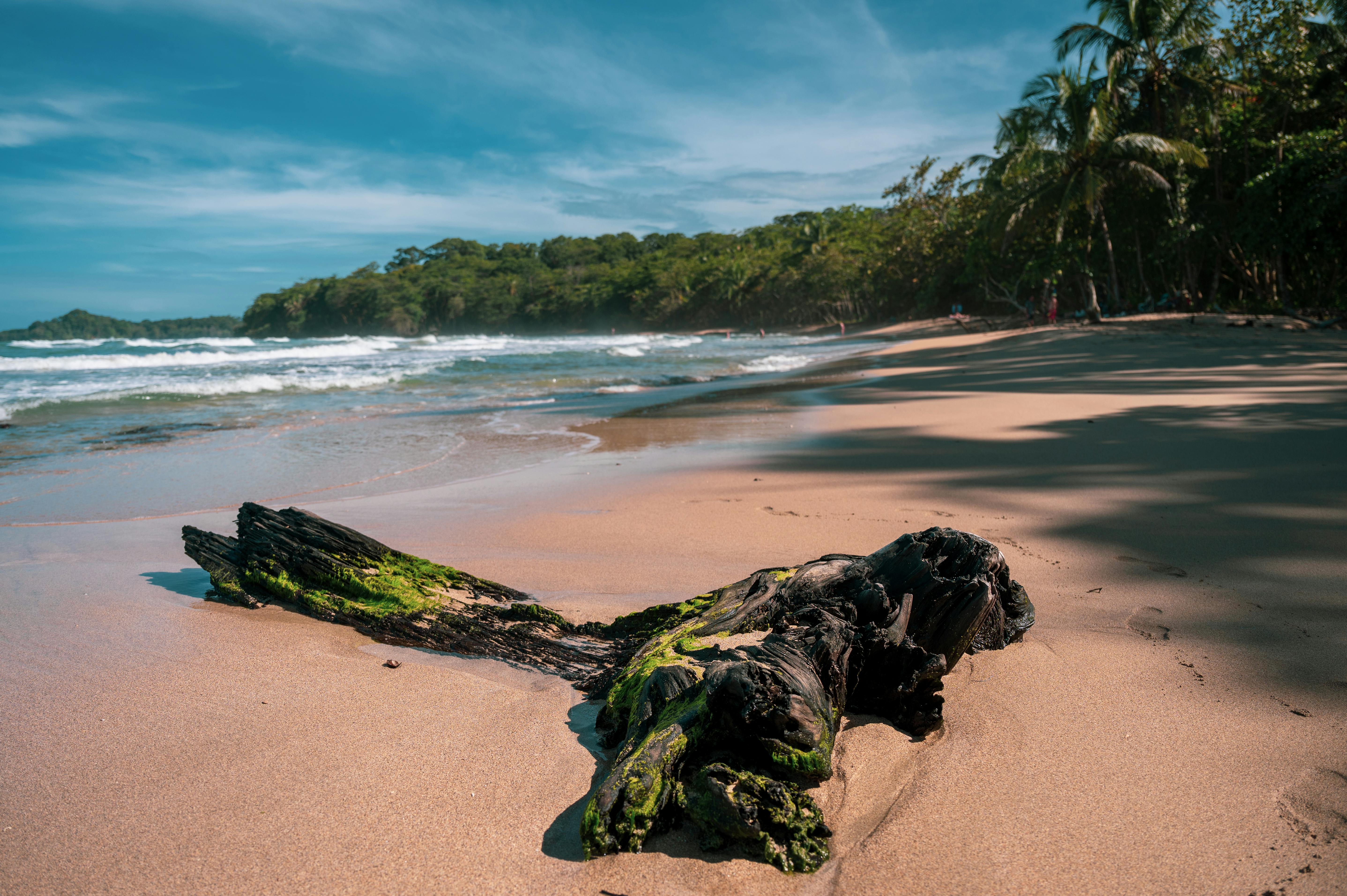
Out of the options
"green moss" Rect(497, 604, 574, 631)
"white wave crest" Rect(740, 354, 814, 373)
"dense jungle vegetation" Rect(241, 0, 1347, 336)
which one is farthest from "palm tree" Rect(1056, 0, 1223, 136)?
"green moss" Rect(497, 604, 574, 631)

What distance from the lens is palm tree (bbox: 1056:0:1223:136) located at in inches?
809

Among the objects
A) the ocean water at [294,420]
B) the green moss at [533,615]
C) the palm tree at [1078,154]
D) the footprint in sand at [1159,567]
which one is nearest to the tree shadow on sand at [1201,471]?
the footprint in sand at [1159,567]

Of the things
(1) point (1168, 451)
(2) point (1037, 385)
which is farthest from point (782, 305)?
(1) point (1168, 451)

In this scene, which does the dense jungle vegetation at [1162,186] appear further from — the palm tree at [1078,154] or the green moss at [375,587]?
the green moss at [375,587]

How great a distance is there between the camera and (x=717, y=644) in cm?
233

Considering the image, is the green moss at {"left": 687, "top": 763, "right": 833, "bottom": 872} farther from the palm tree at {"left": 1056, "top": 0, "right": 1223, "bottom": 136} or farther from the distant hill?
the distant hill

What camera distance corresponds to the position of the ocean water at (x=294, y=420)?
688 cm

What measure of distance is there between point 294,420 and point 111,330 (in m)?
141

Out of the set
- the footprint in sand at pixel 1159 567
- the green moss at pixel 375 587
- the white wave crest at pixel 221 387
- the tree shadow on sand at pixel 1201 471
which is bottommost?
the footprint in sand at pixel 1159 567

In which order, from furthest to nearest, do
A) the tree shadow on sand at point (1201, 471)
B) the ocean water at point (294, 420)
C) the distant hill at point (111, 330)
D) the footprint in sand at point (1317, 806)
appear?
the distant hill at point (111, 330), the ocean water at point (294, 420), the tree shadow on sand at point (1201, 471), the footprint in sand at point (1317, 806)

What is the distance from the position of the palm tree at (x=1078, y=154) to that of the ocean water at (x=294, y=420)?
28.9 feet

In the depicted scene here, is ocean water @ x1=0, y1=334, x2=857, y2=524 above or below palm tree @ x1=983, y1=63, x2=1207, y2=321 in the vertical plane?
below

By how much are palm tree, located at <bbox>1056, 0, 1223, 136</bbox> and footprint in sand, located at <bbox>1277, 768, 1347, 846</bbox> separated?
986 inches

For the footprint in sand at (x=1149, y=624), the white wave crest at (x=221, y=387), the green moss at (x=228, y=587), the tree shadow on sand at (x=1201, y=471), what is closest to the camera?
the footprint in sand at (x=1149, y=624)
